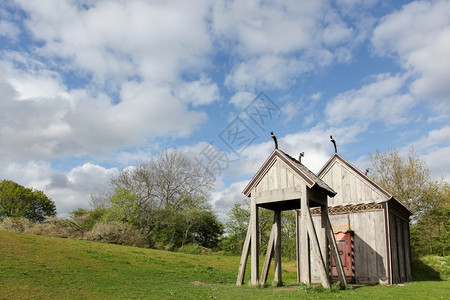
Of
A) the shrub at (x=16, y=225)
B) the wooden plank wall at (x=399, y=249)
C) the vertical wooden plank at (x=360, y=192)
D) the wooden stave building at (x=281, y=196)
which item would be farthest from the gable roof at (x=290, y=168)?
the shrub at (x=16, y=225)

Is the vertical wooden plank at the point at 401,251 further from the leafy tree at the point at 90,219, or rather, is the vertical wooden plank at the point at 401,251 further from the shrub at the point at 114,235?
the leafy tree at the point at 90,219

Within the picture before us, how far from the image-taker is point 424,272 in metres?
24.3

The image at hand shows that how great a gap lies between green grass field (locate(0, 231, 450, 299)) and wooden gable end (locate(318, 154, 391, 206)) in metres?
4.34

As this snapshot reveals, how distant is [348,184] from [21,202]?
46.0 metres

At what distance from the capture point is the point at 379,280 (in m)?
16.4

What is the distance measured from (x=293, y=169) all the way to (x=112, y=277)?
9.07 meters

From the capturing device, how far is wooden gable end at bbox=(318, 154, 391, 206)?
1727 cm

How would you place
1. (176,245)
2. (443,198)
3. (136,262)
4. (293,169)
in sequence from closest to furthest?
(293,169) < (136,262) < (443,198) < (176,245)

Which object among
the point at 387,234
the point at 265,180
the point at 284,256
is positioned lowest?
the point at 284,256

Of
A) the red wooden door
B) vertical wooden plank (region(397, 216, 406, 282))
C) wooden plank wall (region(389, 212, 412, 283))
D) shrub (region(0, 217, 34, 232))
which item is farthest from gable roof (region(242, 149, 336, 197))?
shrub (region(0, 217, 34, 232))

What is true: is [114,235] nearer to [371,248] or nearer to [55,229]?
[55,229]

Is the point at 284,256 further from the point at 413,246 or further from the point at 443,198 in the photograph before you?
the point at 443,198

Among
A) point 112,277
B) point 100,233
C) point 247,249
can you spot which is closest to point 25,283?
point 112,277

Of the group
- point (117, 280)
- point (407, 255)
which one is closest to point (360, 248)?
point (407, 255)
